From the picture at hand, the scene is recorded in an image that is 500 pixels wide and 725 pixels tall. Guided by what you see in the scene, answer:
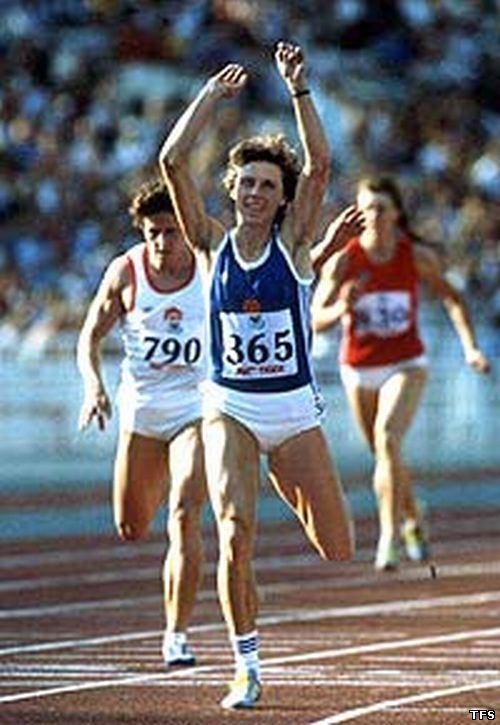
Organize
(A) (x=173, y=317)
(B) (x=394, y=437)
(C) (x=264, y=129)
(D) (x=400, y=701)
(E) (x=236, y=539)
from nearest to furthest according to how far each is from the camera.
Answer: (E) (x=236, y=539) < (D) (x=400, y=701) < (A) (x=173, y=317) < (B) (x=394, y=437) < (C) (x=264, y=129)

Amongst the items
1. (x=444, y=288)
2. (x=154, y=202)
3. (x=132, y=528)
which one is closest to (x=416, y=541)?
(x=444, y=288)

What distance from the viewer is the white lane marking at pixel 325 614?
1397cm

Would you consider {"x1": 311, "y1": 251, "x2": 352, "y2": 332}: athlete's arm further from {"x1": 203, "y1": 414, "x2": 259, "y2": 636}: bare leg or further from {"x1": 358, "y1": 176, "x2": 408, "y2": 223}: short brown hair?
{"x1": 203, "y1": 414, "x2": 259, "y2": 636}: bare leg

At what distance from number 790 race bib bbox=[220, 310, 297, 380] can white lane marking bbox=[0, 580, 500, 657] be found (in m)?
2.86

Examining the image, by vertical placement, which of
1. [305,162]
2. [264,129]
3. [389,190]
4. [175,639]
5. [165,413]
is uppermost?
[264,129]

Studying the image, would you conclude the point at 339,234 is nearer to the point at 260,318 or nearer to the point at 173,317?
the point at 260,318

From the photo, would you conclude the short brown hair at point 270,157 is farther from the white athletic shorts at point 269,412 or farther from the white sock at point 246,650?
the white sock at point 246,650

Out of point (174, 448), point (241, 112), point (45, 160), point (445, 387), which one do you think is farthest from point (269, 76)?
point (174, 448)

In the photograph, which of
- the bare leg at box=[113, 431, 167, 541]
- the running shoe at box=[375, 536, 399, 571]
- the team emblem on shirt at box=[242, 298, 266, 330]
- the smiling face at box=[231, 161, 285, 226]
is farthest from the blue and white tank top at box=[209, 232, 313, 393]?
the running shoe at box=[375, 536, 399, 571]

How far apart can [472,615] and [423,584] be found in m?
2.28

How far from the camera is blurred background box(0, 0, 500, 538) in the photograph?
30.9 meters

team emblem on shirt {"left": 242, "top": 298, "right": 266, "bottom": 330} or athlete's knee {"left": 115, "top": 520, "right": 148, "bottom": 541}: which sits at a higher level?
team emblem on shirt {"left": 242, "top": 298, "right": 266, "bottom": 330}

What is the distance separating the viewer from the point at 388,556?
1867 centimetres

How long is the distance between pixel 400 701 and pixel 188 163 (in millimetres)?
2272
